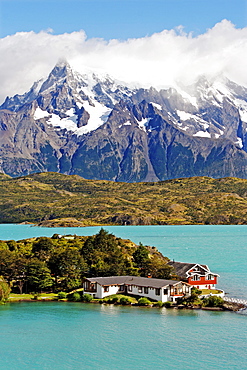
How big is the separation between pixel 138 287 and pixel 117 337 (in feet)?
54.8

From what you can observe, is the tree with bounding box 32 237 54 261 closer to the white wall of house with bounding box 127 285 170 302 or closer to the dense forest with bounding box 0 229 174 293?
the dense forest with bounding box 0 229 174 293

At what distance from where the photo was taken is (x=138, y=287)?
234ft

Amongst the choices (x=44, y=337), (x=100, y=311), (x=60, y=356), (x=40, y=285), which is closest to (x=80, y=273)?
(x=40, y=285)

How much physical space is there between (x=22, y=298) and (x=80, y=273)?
1059 centimetres

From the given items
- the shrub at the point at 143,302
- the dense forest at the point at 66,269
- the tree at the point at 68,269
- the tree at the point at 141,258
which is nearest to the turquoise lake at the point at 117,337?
the shrub at the point at 143,302

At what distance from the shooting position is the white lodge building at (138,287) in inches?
2709

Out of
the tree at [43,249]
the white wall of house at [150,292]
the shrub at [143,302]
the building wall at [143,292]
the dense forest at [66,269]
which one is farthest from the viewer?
the tree at [43,249]

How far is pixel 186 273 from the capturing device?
252 feet

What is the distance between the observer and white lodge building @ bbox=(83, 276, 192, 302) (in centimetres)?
6881

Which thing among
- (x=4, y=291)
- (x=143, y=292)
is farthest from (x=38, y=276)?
(x=143, y=292)

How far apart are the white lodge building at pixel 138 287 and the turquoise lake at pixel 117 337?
359cm

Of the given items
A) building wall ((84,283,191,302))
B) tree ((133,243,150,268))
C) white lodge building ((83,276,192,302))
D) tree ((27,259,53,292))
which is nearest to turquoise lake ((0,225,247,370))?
building wall ((84,283,191,302))

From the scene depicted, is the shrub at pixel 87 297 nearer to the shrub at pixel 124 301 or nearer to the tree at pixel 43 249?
the shrub at pixel 124 301

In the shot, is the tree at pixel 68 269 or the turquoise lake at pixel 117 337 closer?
the turquoise lake at pixel 117 337
